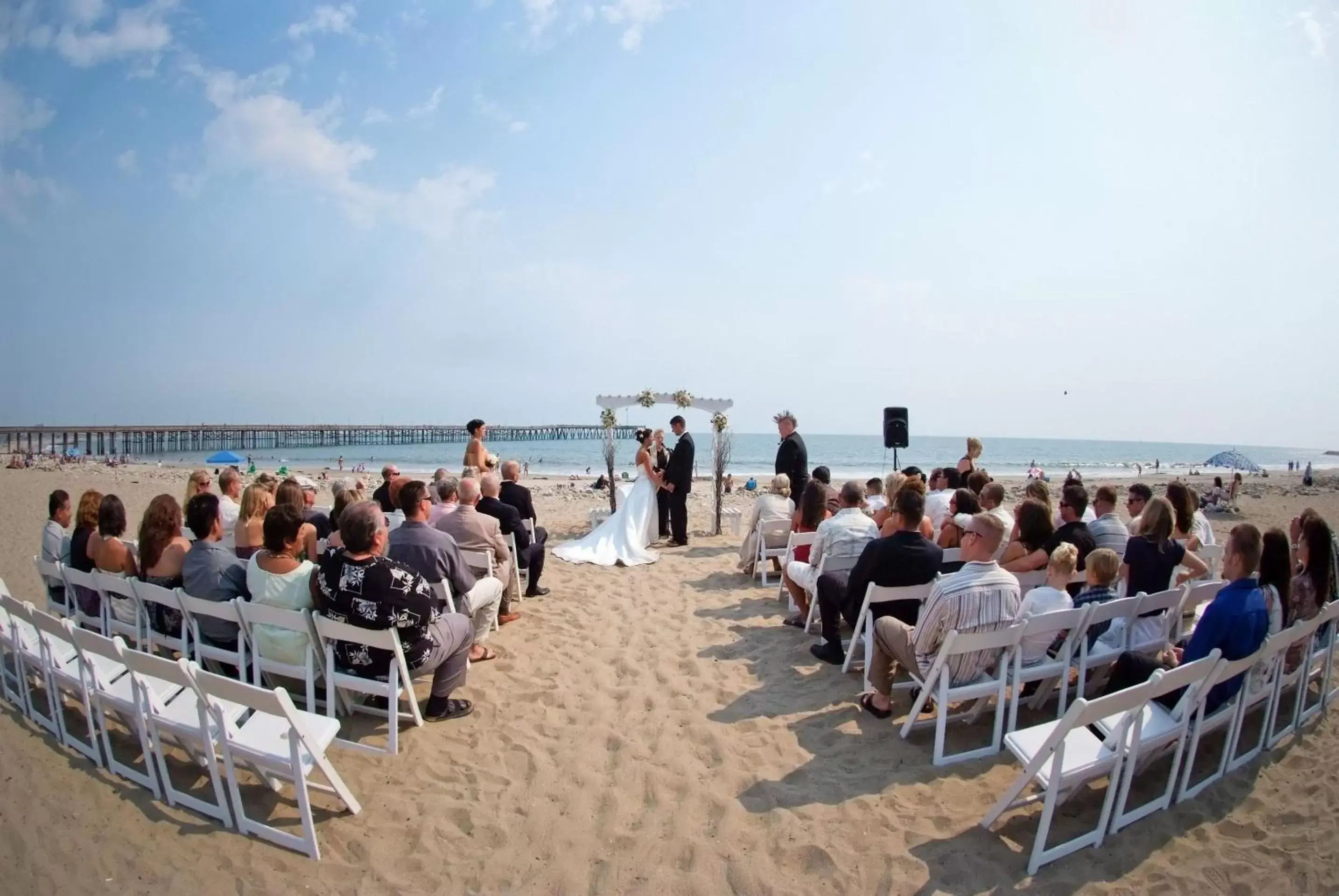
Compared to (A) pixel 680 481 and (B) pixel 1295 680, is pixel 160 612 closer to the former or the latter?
(A) pixel 680 481

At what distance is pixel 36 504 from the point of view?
16188 millimetres

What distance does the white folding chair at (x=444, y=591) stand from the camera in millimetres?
4305

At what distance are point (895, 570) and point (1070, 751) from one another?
1.48 metres

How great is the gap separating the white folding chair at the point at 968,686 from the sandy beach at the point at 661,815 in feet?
0.33

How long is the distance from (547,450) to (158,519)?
58809 millimetres

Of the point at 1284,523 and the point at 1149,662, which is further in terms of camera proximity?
the point at 1284,523

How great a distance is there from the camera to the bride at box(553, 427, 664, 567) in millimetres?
8219

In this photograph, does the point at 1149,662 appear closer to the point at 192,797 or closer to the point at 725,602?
the point at 725,602

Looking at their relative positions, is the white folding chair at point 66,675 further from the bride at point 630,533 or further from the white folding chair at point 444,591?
the bride at point 630,533

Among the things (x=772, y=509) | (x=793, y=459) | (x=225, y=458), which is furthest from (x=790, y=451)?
(x=225, y=458)

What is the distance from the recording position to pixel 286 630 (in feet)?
12.1

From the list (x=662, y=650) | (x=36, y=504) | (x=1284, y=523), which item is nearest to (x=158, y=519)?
(x=662, y=650)

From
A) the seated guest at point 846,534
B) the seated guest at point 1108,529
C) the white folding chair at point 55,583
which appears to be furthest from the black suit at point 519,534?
the seated guest at point 1108,529

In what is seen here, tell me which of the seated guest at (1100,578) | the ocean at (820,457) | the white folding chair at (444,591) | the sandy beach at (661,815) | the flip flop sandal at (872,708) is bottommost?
the ocean at (820,457)
